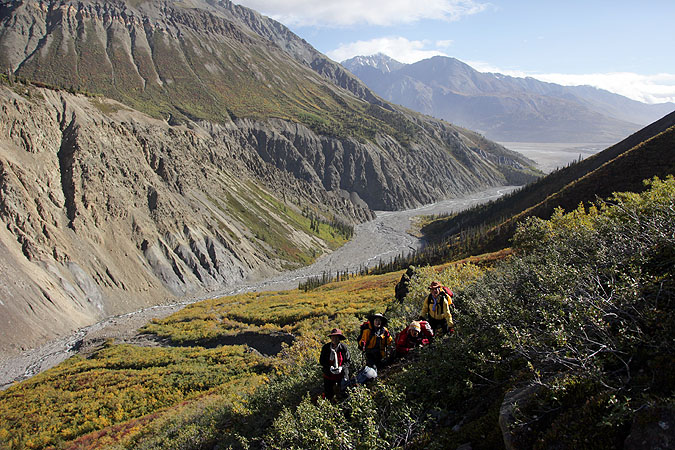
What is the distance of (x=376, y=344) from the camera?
12352 millimetres

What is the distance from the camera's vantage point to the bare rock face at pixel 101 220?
5147 centimetres

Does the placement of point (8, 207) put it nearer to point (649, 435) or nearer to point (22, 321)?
point (22, 321)

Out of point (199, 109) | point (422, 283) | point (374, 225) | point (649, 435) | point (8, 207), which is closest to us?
point (649, 435)

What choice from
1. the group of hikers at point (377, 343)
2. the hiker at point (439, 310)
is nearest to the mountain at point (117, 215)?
the group of hikers at point (377, 343)

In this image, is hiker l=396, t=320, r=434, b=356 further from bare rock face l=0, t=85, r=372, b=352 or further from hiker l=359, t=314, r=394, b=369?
bare rock face l=0, t=85, r=372, b=352

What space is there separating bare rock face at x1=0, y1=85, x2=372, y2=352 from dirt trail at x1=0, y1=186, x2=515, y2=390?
241 centimetres

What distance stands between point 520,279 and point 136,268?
66.8 m

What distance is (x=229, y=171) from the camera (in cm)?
11944

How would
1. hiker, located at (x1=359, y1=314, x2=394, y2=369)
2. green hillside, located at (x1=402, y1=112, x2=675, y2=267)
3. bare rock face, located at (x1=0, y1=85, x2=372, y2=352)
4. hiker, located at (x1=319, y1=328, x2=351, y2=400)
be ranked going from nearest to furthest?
1. hiker, located at (x1=319, y1=328, x2=351, y2=400)
2. hiker, located at (x1=359, y1=314, x2=394, y2=369)
3. green hillside, located at (x1=402, y1=112, x2=675, y2=267)
4. bare rock face, located at (x1=0, y1=85, x2=372, y2=352)

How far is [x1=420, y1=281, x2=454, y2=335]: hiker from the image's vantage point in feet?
42.5

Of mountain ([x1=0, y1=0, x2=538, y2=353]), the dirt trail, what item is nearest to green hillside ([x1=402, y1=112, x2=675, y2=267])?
the dirt trail

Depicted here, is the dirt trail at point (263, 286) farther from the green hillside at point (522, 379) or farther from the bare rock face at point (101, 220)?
the green hillside at point (522, 379)

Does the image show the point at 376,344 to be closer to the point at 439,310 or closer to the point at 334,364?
the point at 334,364

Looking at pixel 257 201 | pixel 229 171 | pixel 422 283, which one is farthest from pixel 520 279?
pixel 229 171
